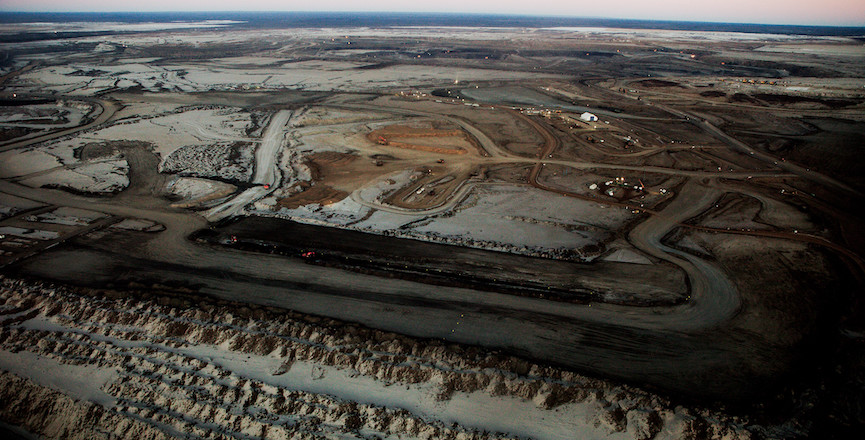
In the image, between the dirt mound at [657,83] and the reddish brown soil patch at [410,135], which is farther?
the dirt mound at [657,83]

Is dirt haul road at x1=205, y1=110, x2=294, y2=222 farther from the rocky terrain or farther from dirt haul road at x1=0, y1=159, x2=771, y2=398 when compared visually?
the rocky terrain

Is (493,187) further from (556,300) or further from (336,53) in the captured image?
(336,53)

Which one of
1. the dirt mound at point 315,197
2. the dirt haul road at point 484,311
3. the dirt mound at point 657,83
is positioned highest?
the dirt mound at point 657,83

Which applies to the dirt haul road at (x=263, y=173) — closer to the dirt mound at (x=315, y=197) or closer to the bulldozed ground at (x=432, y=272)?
the bulldozed ground at (x=432, y=272)

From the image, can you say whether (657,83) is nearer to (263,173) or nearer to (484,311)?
(263,173)

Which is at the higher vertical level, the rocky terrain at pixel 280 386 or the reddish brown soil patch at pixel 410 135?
the reddish brown soil patch at pixel 410 135

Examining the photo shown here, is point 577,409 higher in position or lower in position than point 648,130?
lower

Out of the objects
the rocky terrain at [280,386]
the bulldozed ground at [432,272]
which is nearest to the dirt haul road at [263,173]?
the bulldozed ground at [432,272]

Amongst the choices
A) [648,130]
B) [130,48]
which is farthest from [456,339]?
[130,48]
